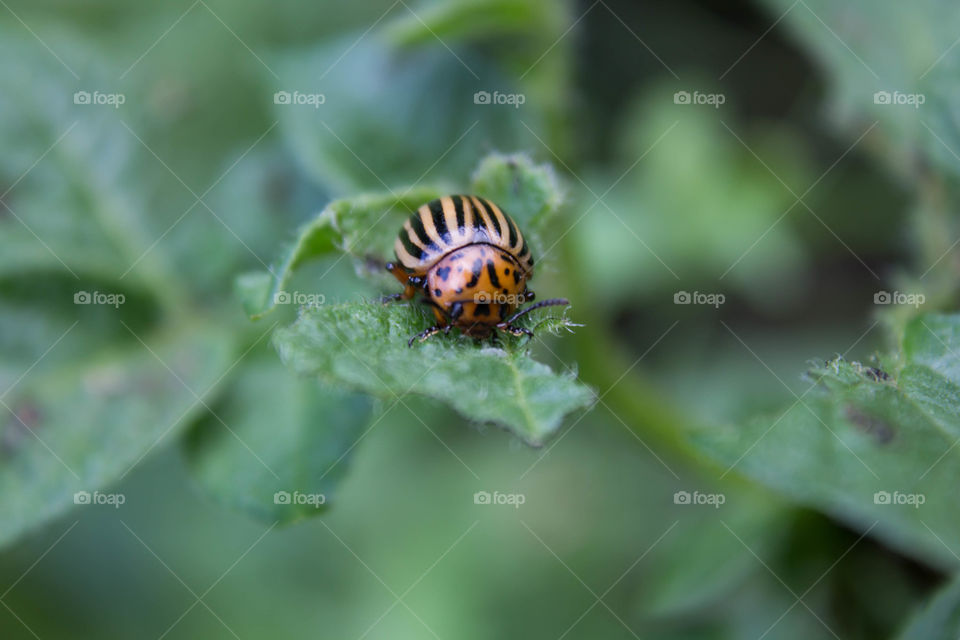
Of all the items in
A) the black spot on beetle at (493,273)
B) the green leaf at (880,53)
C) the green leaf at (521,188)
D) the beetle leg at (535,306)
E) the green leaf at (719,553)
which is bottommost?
the green leaf at (719,553)

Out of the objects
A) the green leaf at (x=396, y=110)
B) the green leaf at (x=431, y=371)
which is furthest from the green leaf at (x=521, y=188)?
the green leaf at (x=396, y=110)

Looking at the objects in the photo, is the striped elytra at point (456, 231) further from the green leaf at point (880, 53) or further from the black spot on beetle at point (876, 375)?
the green leaf at point (880, 53)

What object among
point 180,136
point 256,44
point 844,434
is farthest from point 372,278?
point 256,44

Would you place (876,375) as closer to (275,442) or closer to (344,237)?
(344,237)

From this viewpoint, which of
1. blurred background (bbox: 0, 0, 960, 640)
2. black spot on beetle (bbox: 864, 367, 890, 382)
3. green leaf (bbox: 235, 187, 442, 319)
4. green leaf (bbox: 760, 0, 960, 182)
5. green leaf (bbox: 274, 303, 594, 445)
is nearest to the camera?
green leaf (bbox: 274, 303, 594, 445)

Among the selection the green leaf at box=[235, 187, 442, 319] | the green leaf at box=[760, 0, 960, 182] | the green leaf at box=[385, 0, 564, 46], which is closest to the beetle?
the green leaf at box=[235, 187, 442, 319]

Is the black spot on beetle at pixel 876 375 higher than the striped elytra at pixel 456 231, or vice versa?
the striped elytra at pixel 456 231

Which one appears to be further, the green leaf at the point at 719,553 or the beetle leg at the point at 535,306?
the green leaf at the point at 719,553

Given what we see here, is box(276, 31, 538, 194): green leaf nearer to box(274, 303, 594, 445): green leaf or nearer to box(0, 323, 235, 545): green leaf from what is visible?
box(0, 323, 235, 545): green leaf
